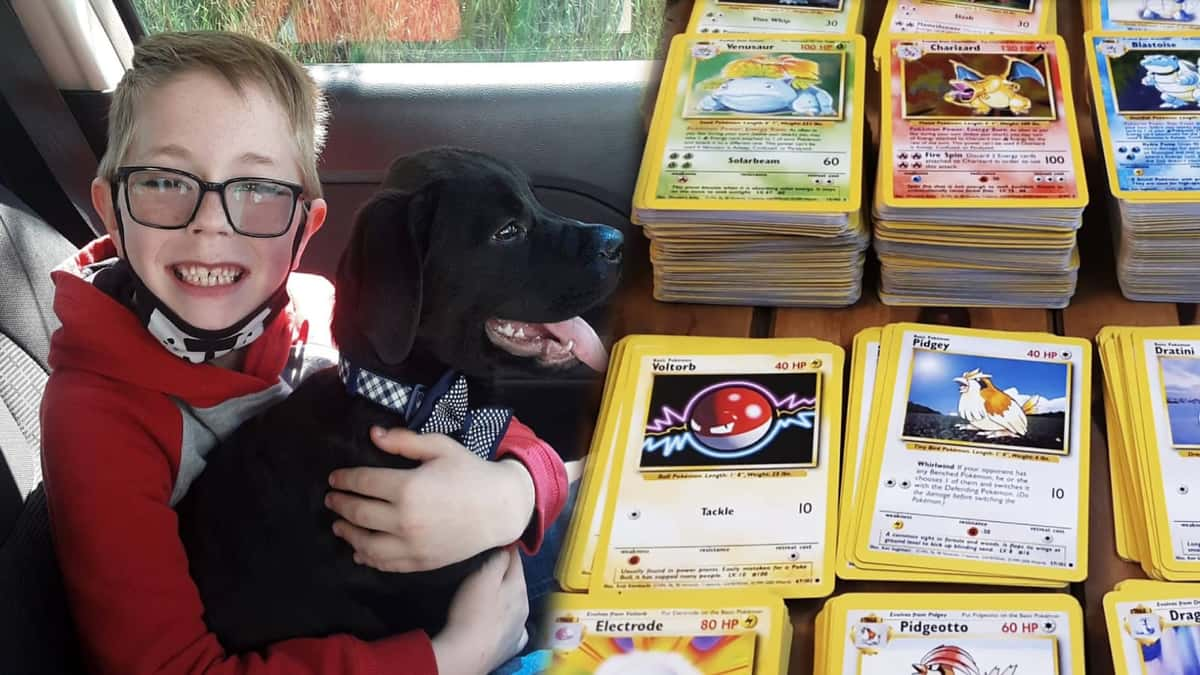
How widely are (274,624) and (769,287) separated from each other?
0.64 metres

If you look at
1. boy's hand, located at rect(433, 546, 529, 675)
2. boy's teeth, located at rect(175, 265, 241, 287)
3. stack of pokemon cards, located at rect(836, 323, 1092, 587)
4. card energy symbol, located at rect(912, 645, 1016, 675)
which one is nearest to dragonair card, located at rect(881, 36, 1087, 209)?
stack of pokemon cards, located at rect(836, 323, 1092, 587)

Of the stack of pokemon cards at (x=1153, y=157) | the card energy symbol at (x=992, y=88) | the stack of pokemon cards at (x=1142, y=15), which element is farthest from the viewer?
the stack of pokemon cards at (x=1142, y=15)

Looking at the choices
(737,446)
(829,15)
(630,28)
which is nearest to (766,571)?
(737,446)

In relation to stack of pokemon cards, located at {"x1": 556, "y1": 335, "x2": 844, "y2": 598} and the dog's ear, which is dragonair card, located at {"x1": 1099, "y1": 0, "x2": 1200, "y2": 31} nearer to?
stack of pokemon cards, located at {"x1": 556, "y1": 335, "x2": 844, "y2": 598}

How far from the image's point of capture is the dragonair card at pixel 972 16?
1.49 meters

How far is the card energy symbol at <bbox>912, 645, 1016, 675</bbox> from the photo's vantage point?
874 mm

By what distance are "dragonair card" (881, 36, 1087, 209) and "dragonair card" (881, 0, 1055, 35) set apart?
144 millimetres

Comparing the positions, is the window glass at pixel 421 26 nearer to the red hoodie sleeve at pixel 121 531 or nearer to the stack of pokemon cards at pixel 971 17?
the red hoodie sleeve at pixel 121 531

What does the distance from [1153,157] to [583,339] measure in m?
0.62

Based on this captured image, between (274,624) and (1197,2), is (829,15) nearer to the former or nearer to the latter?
(1197,2)

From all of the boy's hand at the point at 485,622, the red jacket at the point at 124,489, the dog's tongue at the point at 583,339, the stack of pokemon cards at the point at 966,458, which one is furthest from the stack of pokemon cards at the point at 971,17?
the red jacket at the point at 124,489

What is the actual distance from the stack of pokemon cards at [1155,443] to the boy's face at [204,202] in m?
0.69

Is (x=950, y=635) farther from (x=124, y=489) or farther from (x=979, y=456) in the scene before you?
(x=124, y=489)

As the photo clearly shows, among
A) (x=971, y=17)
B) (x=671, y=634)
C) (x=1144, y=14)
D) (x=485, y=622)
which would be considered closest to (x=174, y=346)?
(x=485, y=622)
